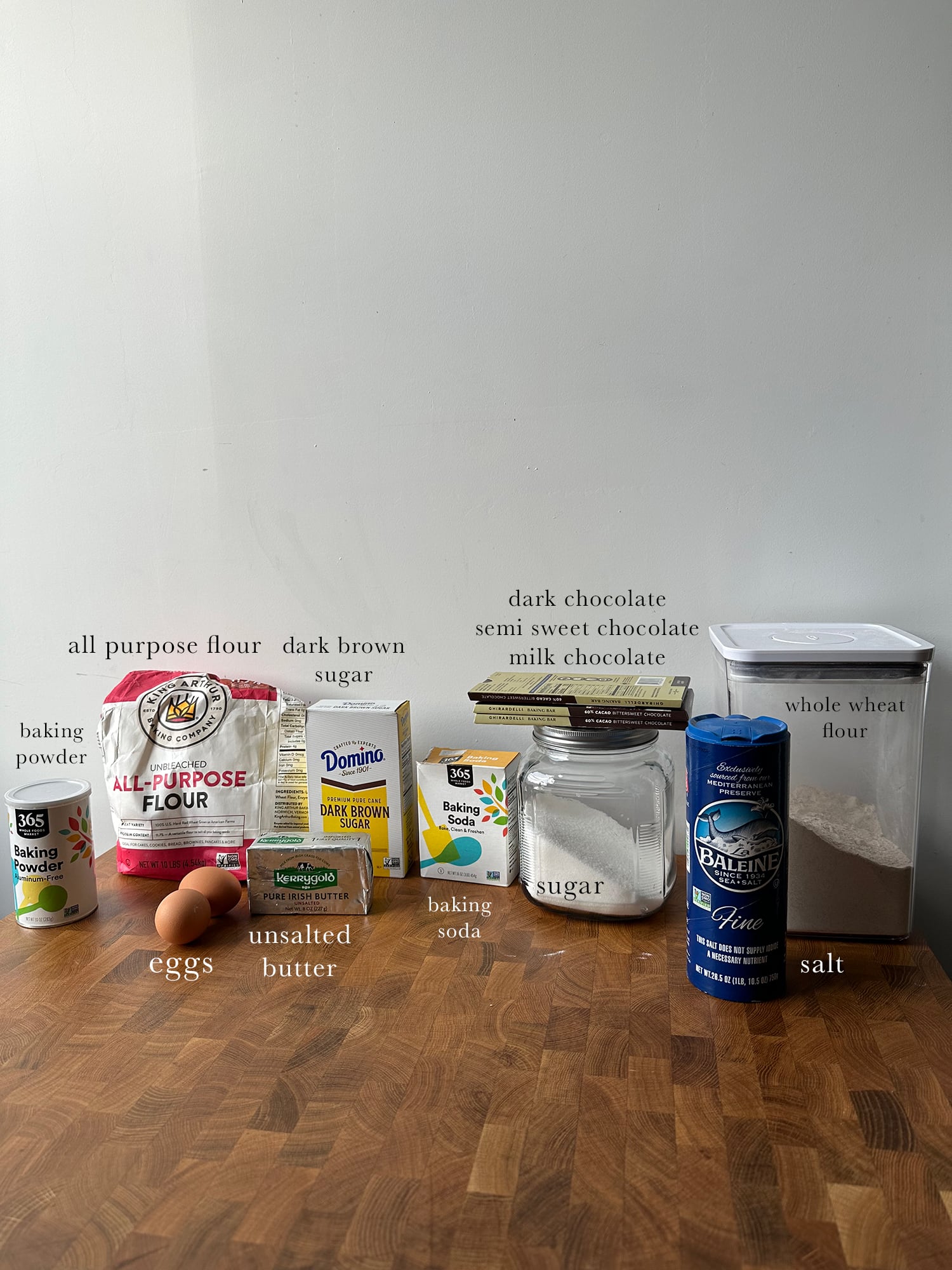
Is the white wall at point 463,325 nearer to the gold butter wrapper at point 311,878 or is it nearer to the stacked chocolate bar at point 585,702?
the stacked chocolate bar at point 585,702

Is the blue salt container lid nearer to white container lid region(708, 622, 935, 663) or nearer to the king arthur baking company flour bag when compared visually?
white container lid region(708, 622, 935, 663)

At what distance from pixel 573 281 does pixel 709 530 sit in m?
0.32

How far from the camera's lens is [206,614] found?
1195mm

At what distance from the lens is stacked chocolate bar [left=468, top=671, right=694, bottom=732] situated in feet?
2.93

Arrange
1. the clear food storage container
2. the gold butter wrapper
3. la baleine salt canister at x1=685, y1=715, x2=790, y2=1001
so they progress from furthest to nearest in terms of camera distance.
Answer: the gold butter wrapper → the clear food storage container → la baleine salt canister at x1=685, y1=715, x2=790, y2=1001

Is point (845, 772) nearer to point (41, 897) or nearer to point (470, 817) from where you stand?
point (470, 817)

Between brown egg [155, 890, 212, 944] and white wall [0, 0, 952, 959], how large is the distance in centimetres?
34

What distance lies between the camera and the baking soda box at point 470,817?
101 cm

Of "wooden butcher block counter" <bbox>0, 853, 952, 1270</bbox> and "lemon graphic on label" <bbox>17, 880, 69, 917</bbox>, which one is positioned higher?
"lemon graphic on label" <bbox>17, 880, 69, 917</bbox>

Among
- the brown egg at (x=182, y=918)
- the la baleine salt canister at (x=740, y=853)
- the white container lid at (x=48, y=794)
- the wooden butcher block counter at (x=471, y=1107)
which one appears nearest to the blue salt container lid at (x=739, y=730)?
the la baleine salt canister at (x=740, y=853)

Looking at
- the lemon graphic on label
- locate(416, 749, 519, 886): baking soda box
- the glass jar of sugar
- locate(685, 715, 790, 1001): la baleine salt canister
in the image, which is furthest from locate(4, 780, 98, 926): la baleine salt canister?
locate(685, 715, 790, 1001): la baleine salt canister

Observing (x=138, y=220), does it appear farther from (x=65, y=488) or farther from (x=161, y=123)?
(x=65, y=488)

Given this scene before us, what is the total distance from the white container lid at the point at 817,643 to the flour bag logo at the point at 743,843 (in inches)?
6.4

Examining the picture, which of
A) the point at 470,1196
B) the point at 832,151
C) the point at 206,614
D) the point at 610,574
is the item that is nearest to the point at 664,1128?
the point at 470,1196
